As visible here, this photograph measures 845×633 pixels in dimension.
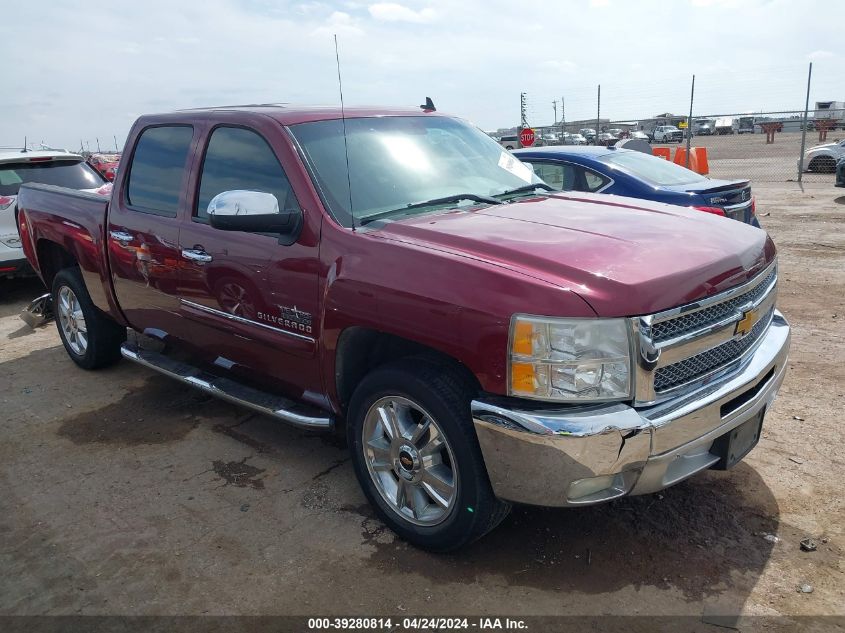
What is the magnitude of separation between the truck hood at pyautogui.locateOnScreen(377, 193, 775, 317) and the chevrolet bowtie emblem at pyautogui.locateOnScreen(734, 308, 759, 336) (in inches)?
6.1

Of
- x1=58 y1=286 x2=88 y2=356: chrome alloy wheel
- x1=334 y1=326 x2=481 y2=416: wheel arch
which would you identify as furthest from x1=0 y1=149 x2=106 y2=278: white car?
x1=334 y1=326 x2=481 y2=416: wheel arch

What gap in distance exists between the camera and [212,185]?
404 cm

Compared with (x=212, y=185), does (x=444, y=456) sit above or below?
below

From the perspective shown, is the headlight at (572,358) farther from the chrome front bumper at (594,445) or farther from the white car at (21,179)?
the white car at (21,179)

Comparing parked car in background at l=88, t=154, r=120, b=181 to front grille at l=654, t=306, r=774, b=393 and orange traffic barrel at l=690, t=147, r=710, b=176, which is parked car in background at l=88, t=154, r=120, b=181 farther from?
orange traffic barrel at l=690, t=147, r=710, b=176

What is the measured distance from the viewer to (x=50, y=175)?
8.22 m

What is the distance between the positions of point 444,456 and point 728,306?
1346 millimetres

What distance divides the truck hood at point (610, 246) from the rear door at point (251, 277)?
1.85 feet

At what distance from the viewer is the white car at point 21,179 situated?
25.8 ft

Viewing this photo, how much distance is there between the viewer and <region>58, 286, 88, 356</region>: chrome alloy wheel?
223 inches

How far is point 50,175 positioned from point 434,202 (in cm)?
646

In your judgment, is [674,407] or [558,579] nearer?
[674,407]

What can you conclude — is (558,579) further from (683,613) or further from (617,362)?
(617,362)

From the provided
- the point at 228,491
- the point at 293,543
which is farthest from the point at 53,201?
the point at 293,543
